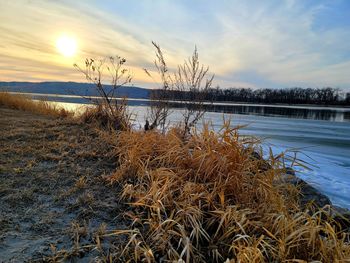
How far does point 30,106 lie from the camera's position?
11.0 m

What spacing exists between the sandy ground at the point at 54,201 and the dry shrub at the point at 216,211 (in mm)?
287

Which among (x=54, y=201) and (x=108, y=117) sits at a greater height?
(x=108, y=117)

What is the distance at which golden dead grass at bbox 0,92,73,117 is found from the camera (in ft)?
33.6

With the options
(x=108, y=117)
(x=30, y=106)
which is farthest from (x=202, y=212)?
(x=30, y=106)

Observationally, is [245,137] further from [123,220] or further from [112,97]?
[112,97]

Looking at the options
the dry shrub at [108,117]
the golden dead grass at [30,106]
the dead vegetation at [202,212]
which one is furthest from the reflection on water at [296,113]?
the dead vegetation at [202,212]

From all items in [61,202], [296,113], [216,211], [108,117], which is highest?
[108,117]

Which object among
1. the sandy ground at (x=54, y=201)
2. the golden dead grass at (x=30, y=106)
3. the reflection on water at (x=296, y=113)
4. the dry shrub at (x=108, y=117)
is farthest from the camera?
the reflection on water at (x=296, y=113)

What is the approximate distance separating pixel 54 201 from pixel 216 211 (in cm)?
176

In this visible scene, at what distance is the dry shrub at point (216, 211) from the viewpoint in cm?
208

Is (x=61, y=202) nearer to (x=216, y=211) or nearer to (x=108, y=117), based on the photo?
(x=216, y=211)

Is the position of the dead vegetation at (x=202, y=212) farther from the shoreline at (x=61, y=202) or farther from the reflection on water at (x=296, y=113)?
the reflection on water at (x=296, y=113)

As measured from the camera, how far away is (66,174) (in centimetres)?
367

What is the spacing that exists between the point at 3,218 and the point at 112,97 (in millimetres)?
5810
